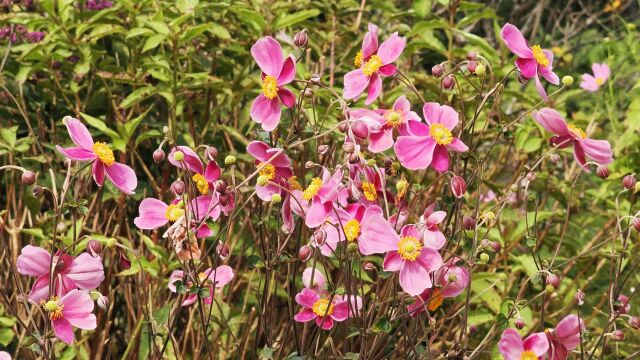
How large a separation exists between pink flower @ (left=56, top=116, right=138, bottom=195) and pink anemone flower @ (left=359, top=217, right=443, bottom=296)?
1.37 ft

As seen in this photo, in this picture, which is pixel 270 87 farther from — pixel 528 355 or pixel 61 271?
pixel 528 355

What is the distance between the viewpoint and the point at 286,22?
7.54 feet

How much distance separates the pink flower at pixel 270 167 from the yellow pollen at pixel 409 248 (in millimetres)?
226

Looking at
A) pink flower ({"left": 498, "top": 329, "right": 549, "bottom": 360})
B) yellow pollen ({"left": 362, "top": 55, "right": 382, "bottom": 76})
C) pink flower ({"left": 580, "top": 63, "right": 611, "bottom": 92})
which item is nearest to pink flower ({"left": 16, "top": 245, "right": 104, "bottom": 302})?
yellow pollen ({"left": 362, "top": 55, "right": 382, "bottom": 76})

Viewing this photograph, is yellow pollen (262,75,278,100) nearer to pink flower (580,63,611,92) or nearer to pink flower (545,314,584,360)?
pink flower (545,314,584,360)

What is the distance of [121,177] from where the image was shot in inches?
58.5

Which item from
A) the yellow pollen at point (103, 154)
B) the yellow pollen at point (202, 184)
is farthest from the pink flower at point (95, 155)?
the yellow pollen at point (202, 184)

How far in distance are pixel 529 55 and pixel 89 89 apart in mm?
1342

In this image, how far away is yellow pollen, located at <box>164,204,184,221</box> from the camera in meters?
1.50

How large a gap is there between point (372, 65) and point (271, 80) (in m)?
0.18

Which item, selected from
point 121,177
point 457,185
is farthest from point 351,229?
point 121,177

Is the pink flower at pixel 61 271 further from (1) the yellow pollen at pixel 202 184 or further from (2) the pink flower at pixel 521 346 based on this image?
(2) the pink flower at pixel 521 346

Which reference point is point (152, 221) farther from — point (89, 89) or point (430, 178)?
point (430, 178)

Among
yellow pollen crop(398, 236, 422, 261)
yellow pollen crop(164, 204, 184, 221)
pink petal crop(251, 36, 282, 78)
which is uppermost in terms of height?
pink petal crop(251, 36, 282, 78)
